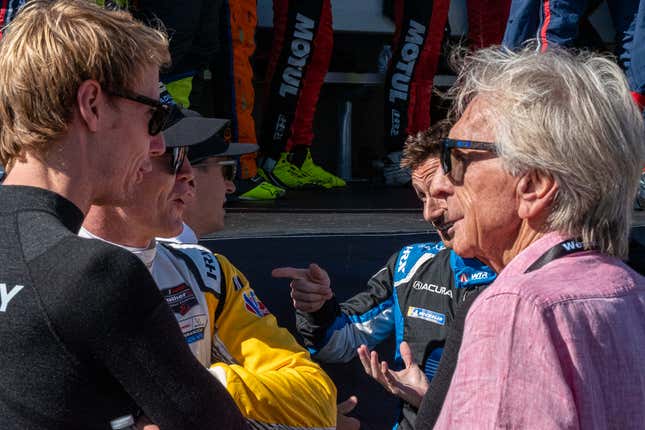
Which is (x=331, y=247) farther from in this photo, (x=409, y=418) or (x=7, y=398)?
(x=7, y=398)

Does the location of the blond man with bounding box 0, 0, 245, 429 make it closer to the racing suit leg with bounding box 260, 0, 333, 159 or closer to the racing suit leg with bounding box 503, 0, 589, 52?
the racing suit leg with bounding box 503, 0, 589, 52

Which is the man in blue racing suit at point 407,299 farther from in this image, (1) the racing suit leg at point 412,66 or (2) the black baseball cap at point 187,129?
(1) the racing suit leg at point 412,66

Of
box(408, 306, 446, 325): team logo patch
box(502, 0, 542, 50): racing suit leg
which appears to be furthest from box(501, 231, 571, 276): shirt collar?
box(502, 0, 542, 50): racing suit leg

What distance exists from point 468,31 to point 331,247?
10.7ft

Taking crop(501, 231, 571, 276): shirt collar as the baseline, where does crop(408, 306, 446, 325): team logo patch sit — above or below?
below

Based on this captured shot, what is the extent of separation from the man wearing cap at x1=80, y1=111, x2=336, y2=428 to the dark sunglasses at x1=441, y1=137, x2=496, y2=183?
599 millimetres

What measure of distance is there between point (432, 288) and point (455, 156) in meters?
1.04

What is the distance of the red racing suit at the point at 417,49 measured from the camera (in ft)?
17.1

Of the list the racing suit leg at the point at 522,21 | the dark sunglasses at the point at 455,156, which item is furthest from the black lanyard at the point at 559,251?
the racing suit leg at the point at 522,21

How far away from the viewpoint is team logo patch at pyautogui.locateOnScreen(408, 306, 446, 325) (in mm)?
2303

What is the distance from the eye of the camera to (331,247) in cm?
293

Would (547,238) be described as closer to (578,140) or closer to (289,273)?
(578,140)

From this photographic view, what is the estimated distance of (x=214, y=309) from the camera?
6.10 ft

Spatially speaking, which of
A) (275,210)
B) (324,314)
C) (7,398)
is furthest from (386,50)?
(7,398)
